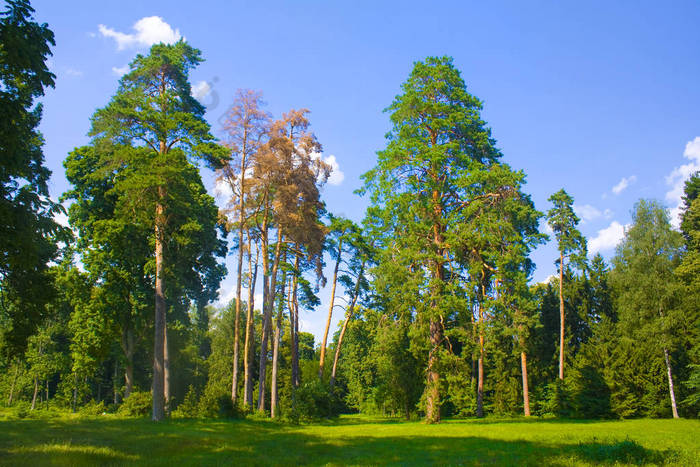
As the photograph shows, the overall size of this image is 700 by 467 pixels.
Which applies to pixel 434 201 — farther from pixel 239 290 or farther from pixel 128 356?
pixel 128 356

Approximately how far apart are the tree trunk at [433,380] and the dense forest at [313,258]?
0.30 ft

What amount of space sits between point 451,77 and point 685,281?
23684 mm

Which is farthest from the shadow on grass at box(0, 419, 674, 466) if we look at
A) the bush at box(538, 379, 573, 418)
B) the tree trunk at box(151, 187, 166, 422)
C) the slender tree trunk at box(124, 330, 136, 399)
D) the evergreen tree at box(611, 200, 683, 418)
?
the evergreen tree at box(611, 200, 683, 418)

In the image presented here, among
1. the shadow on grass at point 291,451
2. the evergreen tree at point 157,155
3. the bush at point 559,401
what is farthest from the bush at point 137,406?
the bush at point 559,401

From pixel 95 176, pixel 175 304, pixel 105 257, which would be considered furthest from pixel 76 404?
pixel 95 176

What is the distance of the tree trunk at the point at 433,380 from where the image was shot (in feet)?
78.9

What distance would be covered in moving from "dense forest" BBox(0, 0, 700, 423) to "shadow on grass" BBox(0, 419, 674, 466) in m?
4.58

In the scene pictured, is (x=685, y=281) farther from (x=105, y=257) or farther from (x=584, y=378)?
(x=105, y=257)

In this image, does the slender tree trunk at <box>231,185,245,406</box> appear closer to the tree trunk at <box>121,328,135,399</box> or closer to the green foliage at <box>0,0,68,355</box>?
the tree trunk at <box>121,328,135,399</box>

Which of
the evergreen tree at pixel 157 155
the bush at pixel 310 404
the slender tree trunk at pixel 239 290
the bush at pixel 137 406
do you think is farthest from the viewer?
the slender tree trunk at pixel 239 290

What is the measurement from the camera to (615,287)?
142ft

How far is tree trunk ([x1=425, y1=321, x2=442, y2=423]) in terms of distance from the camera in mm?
24062

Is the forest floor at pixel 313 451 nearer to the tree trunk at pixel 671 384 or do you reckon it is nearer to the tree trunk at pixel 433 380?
the tree trunk at pixel 433 380

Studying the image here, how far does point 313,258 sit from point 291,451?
800 inches
